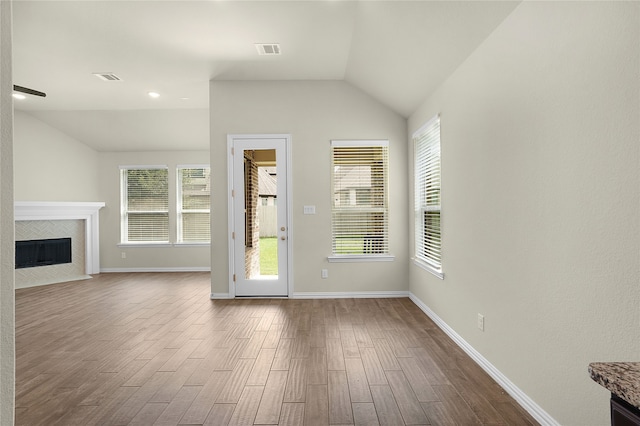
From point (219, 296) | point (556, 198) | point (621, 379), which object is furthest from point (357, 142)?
point (621, 379)

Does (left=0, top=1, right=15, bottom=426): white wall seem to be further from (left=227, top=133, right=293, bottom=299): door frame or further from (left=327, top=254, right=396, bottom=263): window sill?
(left=327, top=254, right=396, bottom=263): window sill

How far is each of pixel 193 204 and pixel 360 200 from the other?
13.6 feet

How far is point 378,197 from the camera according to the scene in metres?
5.01

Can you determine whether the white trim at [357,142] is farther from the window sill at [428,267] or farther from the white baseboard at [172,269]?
the white baseboard at [172,269]

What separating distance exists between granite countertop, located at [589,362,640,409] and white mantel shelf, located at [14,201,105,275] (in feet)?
24.8

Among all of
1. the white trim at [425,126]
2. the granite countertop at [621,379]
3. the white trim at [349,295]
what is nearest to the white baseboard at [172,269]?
the white trim at [349,295]

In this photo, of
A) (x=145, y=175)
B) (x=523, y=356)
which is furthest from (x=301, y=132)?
(x=145, y=175)

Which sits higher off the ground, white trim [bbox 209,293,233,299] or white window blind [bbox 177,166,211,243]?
A: white window blind [bbox 177,166,211,243]

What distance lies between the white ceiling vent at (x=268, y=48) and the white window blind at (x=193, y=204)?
3917 mm

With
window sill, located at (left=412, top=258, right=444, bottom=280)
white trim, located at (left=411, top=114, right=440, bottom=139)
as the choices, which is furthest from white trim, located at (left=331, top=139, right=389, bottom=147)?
window sill, located at (left=412, top=258, right=444, bottom=280)

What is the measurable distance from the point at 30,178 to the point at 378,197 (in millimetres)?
6252

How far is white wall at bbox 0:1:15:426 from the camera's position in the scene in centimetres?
80

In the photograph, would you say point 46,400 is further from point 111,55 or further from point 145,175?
point 145,175

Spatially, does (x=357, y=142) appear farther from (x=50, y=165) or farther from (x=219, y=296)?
(x=50, y=165)
